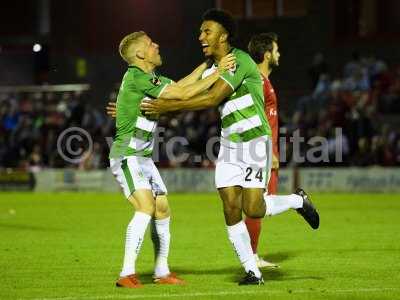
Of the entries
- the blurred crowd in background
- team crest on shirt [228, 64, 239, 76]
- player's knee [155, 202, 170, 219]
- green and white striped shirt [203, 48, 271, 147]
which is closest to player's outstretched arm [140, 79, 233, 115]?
team crest on shirt [228, 64, 239, 76]

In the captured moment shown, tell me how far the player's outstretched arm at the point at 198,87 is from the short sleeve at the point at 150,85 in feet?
0.28

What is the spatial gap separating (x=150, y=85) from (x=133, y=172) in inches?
34.6

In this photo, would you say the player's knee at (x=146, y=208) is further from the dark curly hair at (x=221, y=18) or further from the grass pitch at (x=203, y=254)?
the dark curly hair at (x=221, y=18)

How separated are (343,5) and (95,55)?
940 centimetres

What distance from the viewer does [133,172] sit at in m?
10.3

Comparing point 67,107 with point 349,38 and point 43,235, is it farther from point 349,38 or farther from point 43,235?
point 43,235

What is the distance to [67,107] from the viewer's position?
33.0 m

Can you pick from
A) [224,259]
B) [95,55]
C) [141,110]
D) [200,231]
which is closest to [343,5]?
[95,55]

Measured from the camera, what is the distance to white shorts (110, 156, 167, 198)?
10.3 meters

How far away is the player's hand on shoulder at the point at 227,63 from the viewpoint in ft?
32.1

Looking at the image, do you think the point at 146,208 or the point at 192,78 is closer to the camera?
the point at 146,208

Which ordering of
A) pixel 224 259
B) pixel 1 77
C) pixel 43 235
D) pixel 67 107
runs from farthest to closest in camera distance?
1. pixel 1 77
2. pixel 67 107
3. pixel 43 235
4. pixel 224 259

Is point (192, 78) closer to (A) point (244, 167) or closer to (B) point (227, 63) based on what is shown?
(B) point (227, 63)

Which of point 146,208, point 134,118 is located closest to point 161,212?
point 146,208
